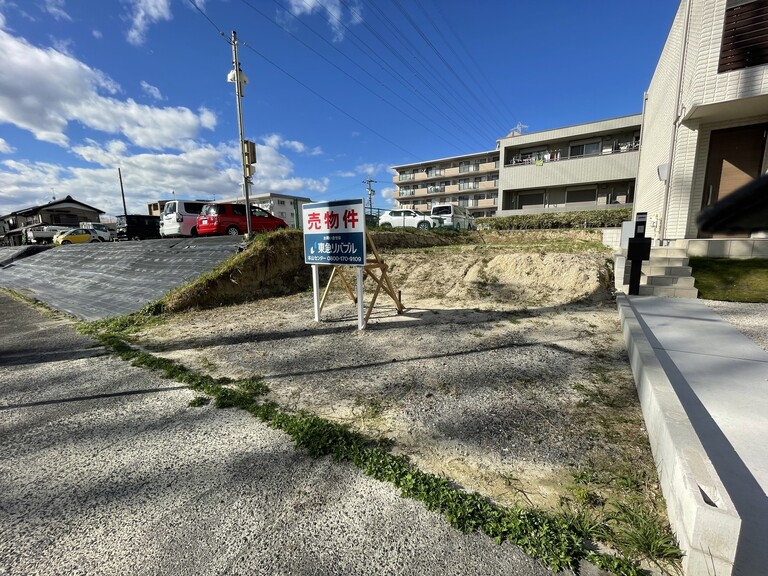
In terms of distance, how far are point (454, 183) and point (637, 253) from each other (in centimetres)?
3631

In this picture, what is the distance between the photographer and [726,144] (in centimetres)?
764

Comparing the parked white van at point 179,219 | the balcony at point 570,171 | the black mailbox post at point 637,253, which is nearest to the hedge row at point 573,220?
the balcony at point 570,171

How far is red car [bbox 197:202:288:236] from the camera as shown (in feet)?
40.7

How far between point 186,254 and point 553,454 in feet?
30.6

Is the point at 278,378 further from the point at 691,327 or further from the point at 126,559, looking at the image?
the point at 691,327

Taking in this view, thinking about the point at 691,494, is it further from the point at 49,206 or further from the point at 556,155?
the point at 49,206

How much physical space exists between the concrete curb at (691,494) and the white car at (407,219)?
14822 millimetres

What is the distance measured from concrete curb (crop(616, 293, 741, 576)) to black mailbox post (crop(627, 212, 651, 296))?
4332 millimetres

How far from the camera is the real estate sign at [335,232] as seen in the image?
4699mm

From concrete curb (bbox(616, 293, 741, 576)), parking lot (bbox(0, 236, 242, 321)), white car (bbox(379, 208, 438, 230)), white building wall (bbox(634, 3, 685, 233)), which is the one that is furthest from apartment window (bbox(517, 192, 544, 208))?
concrete curb (bbox(616, 293, 741, 576))

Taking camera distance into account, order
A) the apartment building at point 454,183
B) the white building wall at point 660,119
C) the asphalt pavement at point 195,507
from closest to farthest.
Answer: the asphalt pavement at point 195,507, the white building wall at point 660,119, the apartment building at point 454,183

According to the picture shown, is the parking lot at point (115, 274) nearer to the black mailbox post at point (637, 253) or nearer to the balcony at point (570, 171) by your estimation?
the black mailbox post at point (637, 253)

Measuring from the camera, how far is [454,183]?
39.9 metres

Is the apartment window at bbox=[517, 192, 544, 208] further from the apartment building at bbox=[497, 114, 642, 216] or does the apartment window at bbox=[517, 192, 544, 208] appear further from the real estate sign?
the real estate sign
